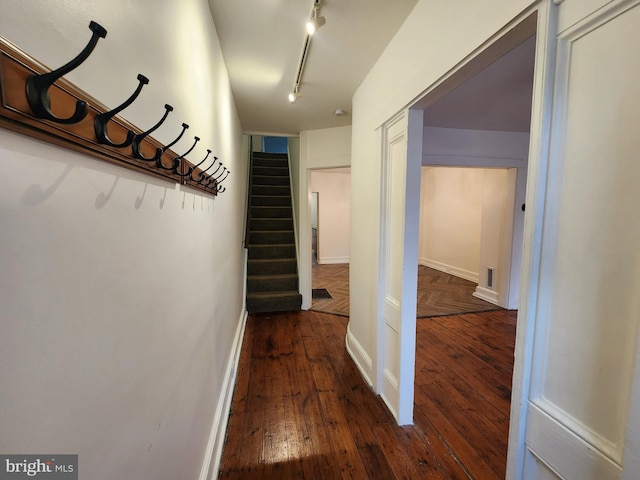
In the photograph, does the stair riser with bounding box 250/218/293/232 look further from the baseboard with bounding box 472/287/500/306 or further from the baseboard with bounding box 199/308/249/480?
the baseboard with bounding box 472/287/500/306

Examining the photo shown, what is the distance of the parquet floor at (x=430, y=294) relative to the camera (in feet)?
13.8

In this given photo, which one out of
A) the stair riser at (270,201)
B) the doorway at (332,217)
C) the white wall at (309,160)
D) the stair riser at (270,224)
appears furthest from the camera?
the doorway at (332,217)

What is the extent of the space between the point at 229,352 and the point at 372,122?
2.21 meters

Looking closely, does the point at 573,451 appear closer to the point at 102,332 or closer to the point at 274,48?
the point at 102,332

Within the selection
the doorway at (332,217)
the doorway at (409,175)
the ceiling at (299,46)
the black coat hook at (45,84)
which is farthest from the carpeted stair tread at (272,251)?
the black coat hook at (45,84)

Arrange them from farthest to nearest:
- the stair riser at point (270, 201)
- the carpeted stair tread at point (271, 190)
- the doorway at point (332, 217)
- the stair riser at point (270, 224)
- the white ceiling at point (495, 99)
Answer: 1. the doorway at point (332, 217)
2. the carpeted stair tread at point (271, 190)
3. the stair riser at point (270, 201)
4. the stair riser at point (270, 224)
5. the white ceiling at point (495, 99)

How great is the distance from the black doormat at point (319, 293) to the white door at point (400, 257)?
8.83 ft

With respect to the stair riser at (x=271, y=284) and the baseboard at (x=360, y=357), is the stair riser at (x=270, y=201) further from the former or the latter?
the baseboard at (x=360, y=357)

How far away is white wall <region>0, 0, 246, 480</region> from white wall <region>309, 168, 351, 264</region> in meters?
6.37

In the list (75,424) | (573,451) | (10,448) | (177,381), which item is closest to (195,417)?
(177,381)

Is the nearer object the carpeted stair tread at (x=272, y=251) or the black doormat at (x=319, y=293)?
the carpeted stair tread at (x=272, y=251)

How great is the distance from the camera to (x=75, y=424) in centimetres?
50

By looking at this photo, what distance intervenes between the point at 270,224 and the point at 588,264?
15.0 ft

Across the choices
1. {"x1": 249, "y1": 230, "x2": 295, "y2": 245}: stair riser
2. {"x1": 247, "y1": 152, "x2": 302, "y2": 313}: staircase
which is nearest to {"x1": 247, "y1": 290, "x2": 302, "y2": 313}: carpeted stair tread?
{"x1": 247, "y1": 152, "x2": 302, "y2": 313}: staircase
